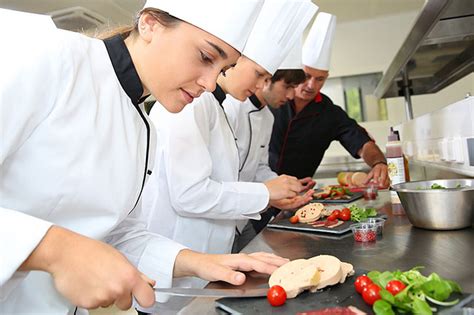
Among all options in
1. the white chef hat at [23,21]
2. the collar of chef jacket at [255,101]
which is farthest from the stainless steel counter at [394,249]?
the collar of chef jacket at [255,101]

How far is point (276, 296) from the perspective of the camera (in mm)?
708

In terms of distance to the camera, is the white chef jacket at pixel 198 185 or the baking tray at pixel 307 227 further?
the white chef jacket at pixel 198 185

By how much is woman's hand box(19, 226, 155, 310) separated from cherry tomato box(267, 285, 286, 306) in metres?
0.23

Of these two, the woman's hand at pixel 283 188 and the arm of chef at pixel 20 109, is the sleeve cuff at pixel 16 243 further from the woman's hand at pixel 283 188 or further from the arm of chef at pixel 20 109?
the woman's hand at pixel 283 188

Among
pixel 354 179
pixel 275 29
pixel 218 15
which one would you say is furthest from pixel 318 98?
pixel 218 15

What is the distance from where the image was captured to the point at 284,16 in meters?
1.73

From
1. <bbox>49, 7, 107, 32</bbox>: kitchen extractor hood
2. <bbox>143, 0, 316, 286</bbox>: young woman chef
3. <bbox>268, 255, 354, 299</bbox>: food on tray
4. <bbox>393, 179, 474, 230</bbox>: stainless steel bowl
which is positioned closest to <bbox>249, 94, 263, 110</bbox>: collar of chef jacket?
<bbox>143, 0, 316, 286</bbox>: young woman chef

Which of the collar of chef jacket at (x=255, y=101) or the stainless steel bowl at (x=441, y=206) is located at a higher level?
the collar of chef jacket at (x=255, y=101)

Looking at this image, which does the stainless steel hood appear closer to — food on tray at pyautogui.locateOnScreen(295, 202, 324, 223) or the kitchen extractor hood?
food on tray at pyautogui.locateOnScreen(295, 202, 324, 223)

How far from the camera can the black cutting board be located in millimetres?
694

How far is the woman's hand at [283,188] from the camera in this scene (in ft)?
5.29

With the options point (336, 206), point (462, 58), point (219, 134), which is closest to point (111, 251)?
point (219, 134)

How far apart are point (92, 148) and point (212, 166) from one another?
81 cm

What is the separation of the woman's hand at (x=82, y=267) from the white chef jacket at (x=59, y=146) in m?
0.02
